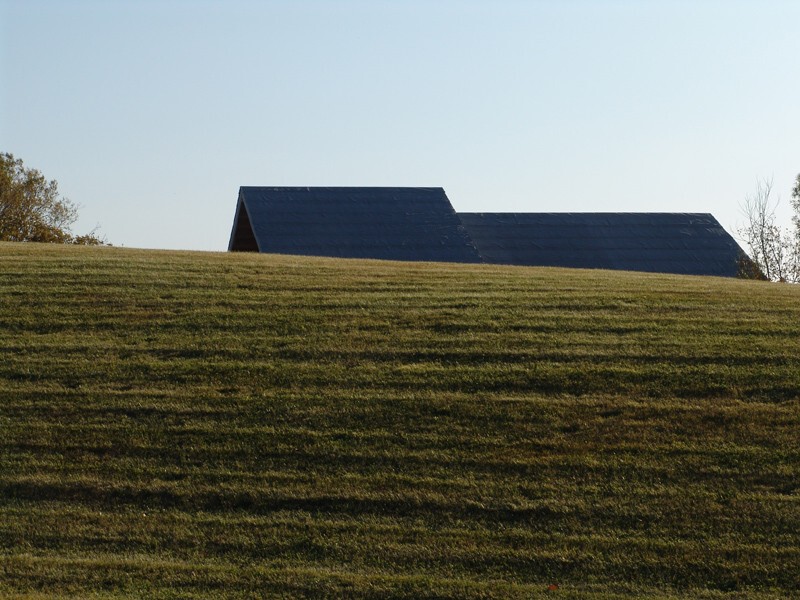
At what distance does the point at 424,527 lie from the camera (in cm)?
811

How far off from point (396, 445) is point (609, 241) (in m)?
28.3

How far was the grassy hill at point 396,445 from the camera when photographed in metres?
7.57

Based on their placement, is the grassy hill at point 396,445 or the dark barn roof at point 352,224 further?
the dark barn roof at point 352,224

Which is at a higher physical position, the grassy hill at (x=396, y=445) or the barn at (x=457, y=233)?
the barn at (x=457, y=233)

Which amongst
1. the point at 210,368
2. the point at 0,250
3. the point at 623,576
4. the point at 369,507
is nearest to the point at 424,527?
the point at 369,507

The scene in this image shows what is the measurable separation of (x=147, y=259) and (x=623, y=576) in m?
10.8

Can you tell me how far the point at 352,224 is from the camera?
3434cm

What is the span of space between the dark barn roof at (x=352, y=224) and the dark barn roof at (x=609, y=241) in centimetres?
181

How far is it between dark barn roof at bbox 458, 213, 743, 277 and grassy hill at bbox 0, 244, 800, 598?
21.4m

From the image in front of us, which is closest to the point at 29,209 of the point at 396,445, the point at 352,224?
the point at 352,224

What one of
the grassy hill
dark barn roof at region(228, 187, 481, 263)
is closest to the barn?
dark barn roof at region(228, 187, 481, 263)

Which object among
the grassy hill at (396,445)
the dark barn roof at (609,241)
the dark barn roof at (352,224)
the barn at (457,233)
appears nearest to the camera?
the grassy hill at (396,445)

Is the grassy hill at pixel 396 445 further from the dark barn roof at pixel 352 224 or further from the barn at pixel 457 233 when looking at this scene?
the barn at pixel 457 233

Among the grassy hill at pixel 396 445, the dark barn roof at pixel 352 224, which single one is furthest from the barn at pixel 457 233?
the grassy hill at pixel 396 445
